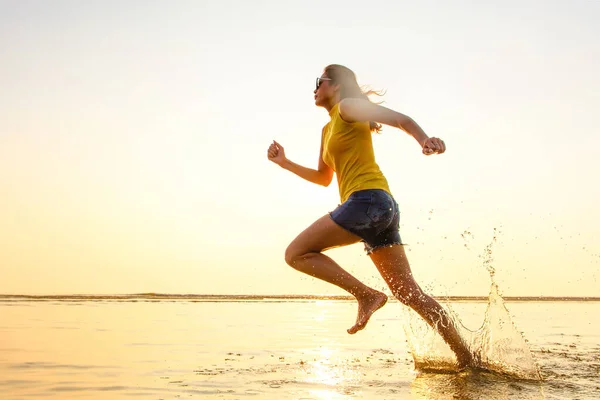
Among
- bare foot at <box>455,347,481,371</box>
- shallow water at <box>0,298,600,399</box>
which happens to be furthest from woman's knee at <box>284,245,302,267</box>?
bare foot at <box>455,347,481,371</box>

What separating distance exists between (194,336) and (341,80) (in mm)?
5209

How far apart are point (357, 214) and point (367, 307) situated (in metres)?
0.74

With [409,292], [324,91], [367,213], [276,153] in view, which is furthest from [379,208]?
[276,153]

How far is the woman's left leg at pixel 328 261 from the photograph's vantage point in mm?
4920

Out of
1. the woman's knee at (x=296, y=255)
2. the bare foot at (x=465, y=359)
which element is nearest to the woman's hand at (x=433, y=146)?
the woman's knee at (x=296, y=255)

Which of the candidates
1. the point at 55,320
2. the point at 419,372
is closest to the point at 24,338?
the point at 55,320

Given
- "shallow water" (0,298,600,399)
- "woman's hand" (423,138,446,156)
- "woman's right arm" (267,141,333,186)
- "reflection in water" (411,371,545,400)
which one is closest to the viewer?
"woman's hand" (423,138,446,156)

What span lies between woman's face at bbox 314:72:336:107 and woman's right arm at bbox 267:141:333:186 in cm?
48

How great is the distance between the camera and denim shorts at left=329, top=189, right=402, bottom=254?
4.77 m

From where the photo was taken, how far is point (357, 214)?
4777 millimetres

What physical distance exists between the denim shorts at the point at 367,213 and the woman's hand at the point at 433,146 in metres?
0.68

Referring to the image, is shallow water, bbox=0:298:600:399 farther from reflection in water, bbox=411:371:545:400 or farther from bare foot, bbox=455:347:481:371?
bare foot, bbox=455:347:481:371

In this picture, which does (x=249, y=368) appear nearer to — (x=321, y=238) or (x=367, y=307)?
(x=367, y=307)

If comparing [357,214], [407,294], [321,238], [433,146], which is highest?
[433,146]
